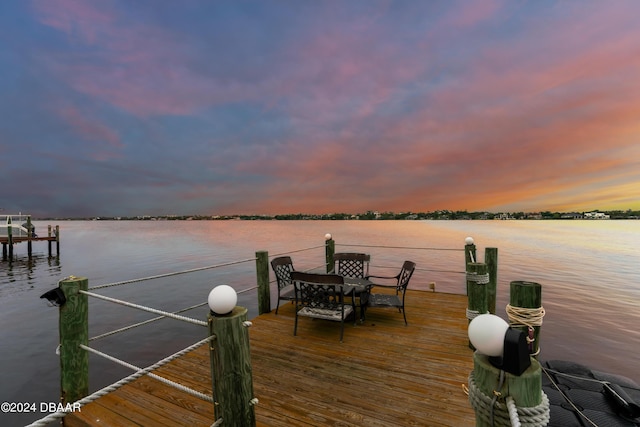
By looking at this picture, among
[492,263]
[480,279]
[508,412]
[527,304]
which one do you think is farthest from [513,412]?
[492,263]

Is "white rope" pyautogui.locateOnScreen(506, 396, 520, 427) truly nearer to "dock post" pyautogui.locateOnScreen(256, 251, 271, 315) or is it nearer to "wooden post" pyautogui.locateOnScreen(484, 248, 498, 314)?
"dock post" pyautogui.locateOnScreen(256, 251, 271, 315)

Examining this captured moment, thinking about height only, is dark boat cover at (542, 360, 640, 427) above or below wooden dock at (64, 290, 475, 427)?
below

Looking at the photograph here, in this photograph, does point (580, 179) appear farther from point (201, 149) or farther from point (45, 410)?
point (201, 149)

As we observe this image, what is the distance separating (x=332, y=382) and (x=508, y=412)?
9.54 ft

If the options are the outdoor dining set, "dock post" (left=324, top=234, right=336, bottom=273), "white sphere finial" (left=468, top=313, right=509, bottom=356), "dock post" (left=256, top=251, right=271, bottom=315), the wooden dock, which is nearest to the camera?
"white sphere finial" (left=468, top=313, right=509, bottom=356)

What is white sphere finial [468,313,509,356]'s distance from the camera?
124 cm

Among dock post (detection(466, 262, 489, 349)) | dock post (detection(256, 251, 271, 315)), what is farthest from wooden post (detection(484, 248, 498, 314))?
dock post (detection(256, 251, 271, 315))

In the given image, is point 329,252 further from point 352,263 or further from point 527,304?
point 527,304

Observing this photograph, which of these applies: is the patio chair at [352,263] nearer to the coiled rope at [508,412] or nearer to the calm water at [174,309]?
the calm water at [174,309]

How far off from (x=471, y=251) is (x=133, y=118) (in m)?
43.1

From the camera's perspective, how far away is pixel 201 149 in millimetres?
44656

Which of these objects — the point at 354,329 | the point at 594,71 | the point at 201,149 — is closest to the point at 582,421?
the point at 354,329

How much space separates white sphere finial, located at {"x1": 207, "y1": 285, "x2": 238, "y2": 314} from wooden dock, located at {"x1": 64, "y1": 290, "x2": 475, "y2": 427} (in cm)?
172

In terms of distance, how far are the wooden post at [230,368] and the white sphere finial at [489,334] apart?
165cm
